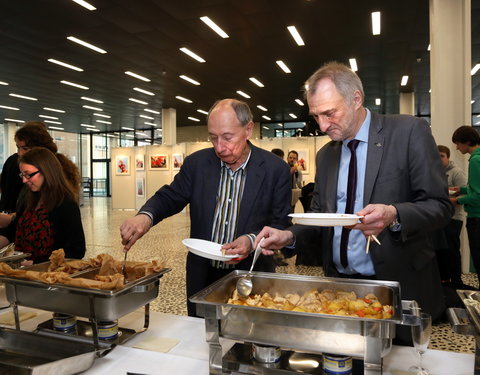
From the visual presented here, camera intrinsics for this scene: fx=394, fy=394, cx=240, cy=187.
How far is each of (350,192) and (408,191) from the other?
0.20 metres

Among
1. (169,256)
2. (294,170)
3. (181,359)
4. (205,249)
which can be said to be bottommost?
(169,256)

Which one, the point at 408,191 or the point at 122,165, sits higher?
the point at 122,165

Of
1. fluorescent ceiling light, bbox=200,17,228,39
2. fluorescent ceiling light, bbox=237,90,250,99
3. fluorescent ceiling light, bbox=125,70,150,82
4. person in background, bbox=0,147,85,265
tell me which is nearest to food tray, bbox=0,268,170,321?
person in background, bbox=0,147,85,265

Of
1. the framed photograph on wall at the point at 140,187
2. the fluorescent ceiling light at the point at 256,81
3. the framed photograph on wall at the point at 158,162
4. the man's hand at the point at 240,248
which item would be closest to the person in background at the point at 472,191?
the man's hand at the point at 240,248

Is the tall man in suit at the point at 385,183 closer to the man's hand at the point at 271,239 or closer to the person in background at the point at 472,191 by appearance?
the man's hand at the point at 271,239

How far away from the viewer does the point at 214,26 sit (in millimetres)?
6969

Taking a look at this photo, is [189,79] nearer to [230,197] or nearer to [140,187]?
[140,187]

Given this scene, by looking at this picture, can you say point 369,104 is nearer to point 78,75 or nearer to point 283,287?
point 78,75

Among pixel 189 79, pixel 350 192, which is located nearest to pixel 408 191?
pixel 350 192

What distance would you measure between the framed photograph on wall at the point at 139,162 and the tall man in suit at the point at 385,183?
1409 centimetres

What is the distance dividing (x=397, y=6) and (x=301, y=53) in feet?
8.45

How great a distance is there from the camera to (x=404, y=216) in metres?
1.24

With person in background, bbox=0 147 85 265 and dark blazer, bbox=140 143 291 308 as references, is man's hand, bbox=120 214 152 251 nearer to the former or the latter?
dark blazer, bbox=140 143 291 308

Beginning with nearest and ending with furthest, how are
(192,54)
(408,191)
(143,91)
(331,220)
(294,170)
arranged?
1. (331,220)
2. (408,191)
3. (294,170)
4. (192,54)
5. (143,91)
